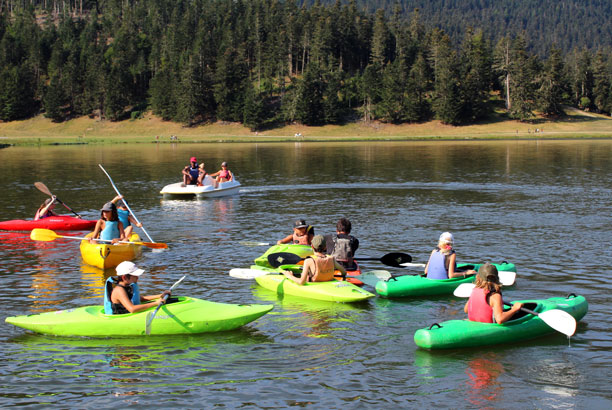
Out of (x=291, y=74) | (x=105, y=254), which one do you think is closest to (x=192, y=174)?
(x=105, y=254)

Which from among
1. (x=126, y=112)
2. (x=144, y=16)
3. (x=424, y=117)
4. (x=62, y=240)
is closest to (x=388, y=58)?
(x=424, y=117)

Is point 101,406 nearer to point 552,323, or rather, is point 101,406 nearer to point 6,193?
point 552,323

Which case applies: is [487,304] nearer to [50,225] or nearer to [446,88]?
[50,225]

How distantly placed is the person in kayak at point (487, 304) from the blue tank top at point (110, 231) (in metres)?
10.8

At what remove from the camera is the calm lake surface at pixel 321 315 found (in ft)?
32.0

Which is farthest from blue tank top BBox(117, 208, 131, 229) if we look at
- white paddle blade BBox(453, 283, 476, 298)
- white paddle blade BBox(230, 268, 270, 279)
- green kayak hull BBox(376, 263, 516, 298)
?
white paddle blade BBox(453, 283, 476, 298)

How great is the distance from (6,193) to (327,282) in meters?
26.5

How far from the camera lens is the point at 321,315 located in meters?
13.2

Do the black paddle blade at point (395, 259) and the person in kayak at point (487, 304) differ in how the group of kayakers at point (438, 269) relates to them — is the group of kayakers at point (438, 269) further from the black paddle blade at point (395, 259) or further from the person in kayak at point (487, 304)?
the black paddle blade at point (395, 259)

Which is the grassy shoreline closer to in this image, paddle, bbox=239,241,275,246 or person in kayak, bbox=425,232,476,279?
paddle, bbox=239,241,275,246

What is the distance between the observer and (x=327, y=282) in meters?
13.9

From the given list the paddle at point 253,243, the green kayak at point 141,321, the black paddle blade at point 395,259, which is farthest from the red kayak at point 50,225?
the black paddle blade at point 395,259

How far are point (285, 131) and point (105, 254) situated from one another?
9375 centimetres

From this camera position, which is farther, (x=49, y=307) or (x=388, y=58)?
(x=388, y=58)
